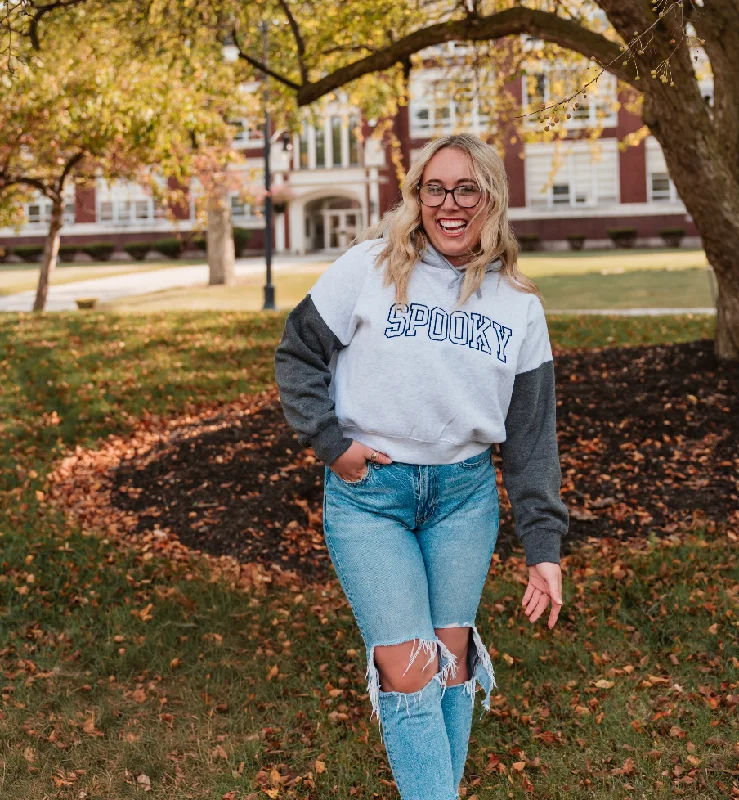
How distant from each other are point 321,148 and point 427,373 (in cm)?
4966

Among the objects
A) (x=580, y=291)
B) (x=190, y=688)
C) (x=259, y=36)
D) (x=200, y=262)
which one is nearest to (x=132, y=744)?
(x=190, y=688)

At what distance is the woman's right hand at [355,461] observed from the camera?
288 cm

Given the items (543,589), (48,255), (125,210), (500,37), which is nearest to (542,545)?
(543,589)

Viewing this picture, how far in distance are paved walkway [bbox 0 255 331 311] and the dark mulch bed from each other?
15.7 meters

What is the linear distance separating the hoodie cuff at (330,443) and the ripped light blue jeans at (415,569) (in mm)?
108

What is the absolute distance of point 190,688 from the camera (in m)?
4.93

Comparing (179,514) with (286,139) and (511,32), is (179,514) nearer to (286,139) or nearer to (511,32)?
(511,32)

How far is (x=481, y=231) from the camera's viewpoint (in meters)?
3.02

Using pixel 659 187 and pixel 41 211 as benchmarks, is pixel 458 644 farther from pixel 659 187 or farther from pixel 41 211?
pixel 41 211

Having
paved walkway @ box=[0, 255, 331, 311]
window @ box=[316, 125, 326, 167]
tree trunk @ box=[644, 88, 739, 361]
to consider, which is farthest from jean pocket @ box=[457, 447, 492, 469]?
window @ box=[316, 125, 326, 167]

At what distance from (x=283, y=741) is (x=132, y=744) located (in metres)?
0.66

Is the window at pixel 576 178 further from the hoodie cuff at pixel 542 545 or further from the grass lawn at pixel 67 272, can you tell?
the hoodie cuff at pixel 542 545

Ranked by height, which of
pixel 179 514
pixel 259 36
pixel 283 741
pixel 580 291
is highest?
pixel 259 36

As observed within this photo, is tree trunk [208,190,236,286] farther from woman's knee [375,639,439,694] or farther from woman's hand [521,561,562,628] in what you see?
woman's knee [375,639,439,694]
